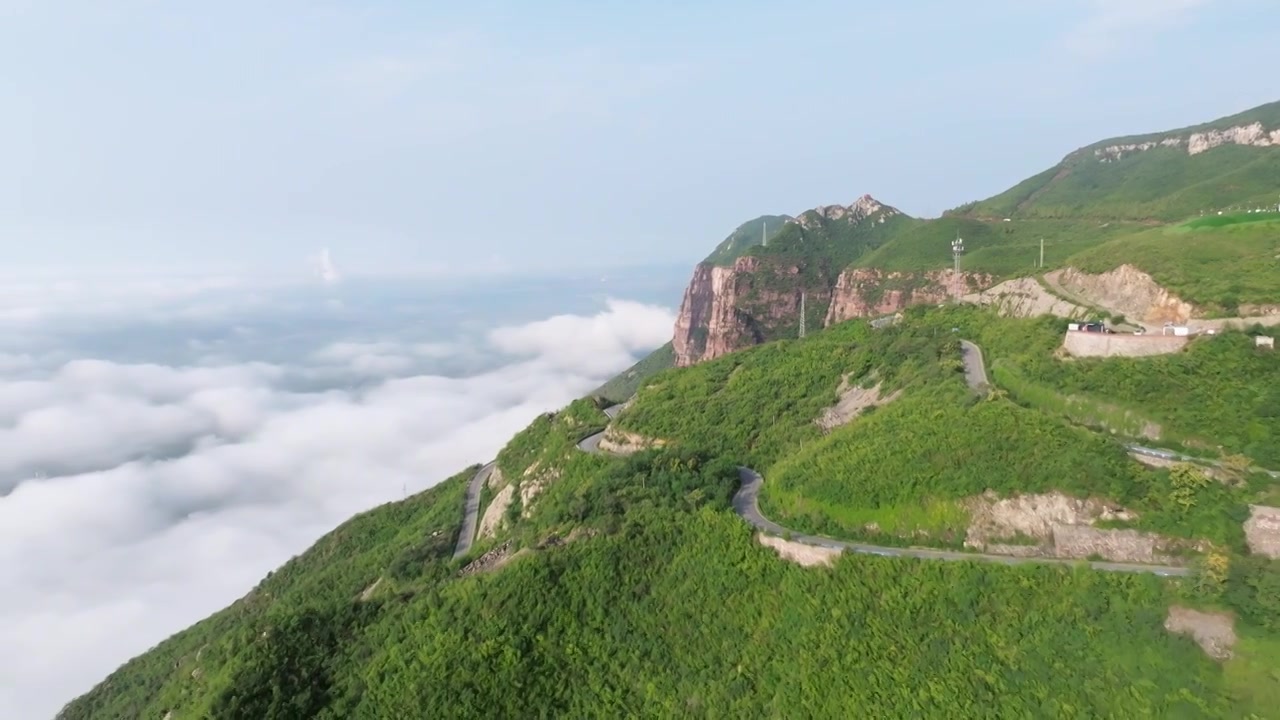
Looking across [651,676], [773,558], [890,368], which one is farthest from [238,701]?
[890,368]

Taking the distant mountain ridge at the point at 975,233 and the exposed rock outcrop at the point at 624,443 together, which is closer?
the exposed rock outcrop at the point at 624,443

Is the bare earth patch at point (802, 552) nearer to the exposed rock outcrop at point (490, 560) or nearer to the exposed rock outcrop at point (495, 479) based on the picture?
the exposed rock outcrop at point (490, 560)

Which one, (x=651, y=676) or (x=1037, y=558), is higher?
(x=1037, y=558)

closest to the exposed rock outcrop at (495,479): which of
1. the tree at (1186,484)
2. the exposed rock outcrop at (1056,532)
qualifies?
the exposed rock outcrop at (1056,532)

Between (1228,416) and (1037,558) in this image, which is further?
(1228,416)

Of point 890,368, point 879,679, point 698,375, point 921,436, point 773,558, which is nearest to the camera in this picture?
point 879,679

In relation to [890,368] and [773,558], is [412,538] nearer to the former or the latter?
[773,558]
